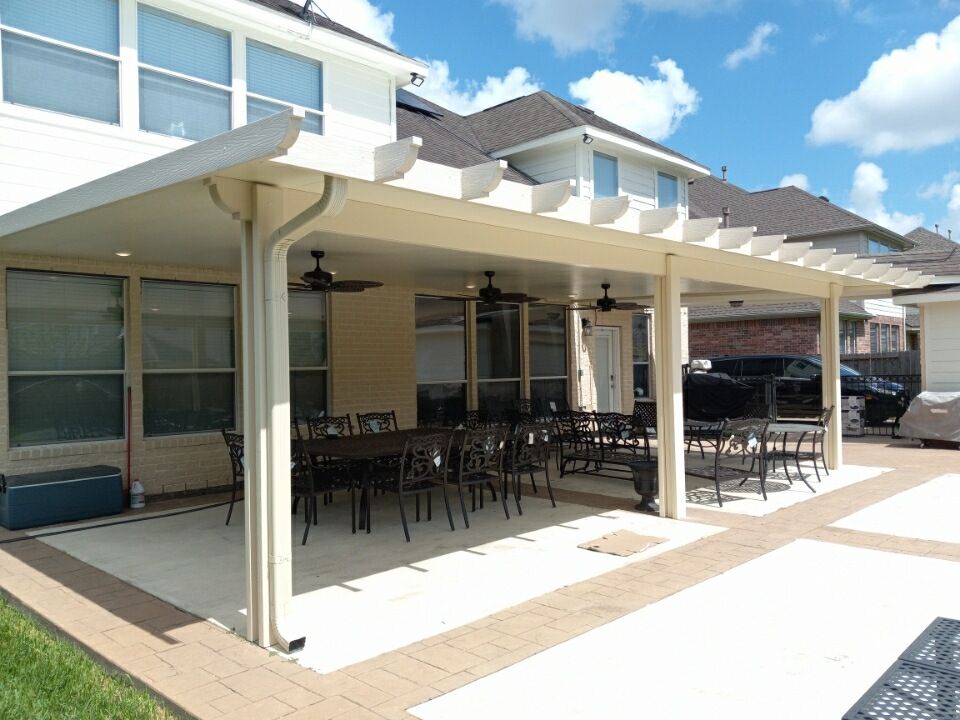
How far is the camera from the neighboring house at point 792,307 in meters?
22.3

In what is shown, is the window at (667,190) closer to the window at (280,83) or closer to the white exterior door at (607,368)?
the white exterior door at (607,368)

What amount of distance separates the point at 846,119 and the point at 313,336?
141ft

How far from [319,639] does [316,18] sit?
29.2ft

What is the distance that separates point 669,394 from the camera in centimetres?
731

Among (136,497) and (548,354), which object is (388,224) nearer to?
(136,497)

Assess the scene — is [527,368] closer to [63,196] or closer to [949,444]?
[949,444]

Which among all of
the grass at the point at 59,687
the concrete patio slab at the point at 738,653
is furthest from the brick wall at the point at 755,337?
the grass at the point at 59,687

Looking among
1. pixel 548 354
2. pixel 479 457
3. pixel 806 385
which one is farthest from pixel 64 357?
pixel 806 385

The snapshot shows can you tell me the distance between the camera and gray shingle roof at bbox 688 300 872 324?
842 inches

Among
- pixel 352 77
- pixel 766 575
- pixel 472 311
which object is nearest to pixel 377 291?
pixel 472 311

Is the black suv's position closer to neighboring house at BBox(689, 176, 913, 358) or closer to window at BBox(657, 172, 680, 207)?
neighboring house at BBox(689, 176, 913, 358)

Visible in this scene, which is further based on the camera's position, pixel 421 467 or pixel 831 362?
pixel 831 362

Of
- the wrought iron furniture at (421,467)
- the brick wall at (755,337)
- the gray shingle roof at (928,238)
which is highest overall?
the gray shingle roof at (928,238)

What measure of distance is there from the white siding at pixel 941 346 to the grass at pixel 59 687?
1351 centimetres
